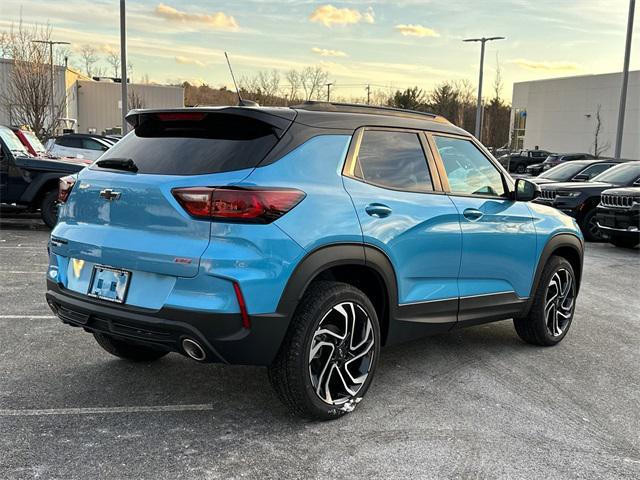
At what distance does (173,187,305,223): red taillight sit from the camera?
123 inches

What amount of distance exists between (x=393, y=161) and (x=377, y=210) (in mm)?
473

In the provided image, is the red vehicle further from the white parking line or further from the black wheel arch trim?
the black wheel arch trim

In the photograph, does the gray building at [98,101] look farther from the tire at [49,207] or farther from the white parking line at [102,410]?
the white parking line at [102,410]

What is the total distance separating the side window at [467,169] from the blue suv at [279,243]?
0.03m

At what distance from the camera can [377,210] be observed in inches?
145

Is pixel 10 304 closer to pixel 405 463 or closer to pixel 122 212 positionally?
pixel 122 212

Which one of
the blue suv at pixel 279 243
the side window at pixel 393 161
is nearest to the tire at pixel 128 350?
the blue suv at pixel 279 243

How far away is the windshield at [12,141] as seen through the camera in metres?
11.0

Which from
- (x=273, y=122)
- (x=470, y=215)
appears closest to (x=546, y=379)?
(x=470, y=215)

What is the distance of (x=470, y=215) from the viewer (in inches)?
172

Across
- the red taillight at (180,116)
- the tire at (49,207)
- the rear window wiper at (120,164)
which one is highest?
the red taillight at (180,116)

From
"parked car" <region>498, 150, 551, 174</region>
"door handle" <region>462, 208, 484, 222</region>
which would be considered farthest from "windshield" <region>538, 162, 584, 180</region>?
"parked car" <region>498, 150, 551, 174</region>

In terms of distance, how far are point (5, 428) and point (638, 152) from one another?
52.5 m

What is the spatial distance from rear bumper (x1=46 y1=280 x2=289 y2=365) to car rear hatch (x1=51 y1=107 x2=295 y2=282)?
22 cm
